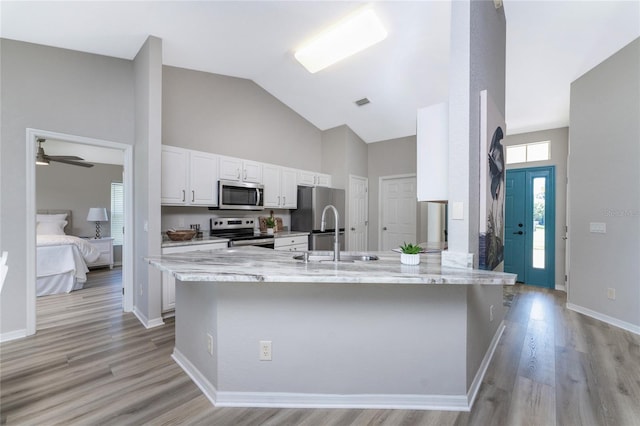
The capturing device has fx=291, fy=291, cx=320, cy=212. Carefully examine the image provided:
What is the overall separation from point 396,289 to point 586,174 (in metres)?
3.27

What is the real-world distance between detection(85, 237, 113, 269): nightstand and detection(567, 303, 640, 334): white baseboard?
756 cm

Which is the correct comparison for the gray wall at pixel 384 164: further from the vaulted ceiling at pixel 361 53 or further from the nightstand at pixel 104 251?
the nightstand at pixel 104 251

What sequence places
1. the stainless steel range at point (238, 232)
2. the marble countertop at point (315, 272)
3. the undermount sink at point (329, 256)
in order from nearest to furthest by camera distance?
the marble countertop at point (315, 272)
the undermount sink at point (329, 256)
the stainless steel range at point (238, 232)

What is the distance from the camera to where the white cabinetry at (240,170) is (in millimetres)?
3962

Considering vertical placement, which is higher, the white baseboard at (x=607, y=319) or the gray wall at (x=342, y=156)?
the gray wall at (x=342, y=156)

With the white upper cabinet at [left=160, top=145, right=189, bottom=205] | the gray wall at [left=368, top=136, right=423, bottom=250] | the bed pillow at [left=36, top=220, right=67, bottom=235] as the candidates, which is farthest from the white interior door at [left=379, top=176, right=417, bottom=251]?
the bed pillow at [left=36, top=220, right=67, bottom=235]

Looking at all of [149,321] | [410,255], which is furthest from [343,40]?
[149,321]

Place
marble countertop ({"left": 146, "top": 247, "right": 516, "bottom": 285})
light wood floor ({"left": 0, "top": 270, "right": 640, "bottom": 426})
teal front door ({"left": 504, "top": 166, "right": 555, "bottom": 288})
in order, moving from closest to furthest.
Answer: marble countertop ({"left": 146, "top": 247, "right": 516, "bottom": 285}), light wood floor ({"left": 0, "top": 270, "right": 640, "bottom": 426}), teal front door ({"left": 504, "top": 166, "right": 555, "bottom": 288})


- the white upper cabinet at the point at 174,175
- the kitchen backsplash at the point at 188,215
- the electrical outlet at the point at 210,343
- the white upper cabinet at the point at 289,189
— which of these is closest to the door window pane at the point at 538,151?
the white upper cabinet at the point at 289,189

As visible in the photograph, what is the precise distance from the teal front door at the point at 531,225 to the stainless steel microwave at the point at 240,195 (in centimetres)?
411

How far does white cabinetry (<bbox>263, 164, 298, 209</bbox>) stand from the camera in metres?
4.56

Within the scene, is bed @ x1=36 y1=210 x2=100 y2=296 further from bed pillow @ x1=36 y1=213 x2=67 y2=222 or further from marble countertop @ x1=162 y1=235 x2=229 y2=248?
marble countertop @ x1=162 y1=235 x2=229 y2=248

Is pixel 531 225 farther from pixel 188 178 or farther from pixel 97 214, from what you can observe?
pixel 97 214

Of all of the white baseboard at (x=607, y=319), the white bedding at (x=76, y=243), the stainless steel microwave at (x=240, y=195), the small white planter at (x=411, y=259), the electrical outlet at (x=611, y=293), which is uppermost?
the stainless steel microwave at (x=240, y=195)
